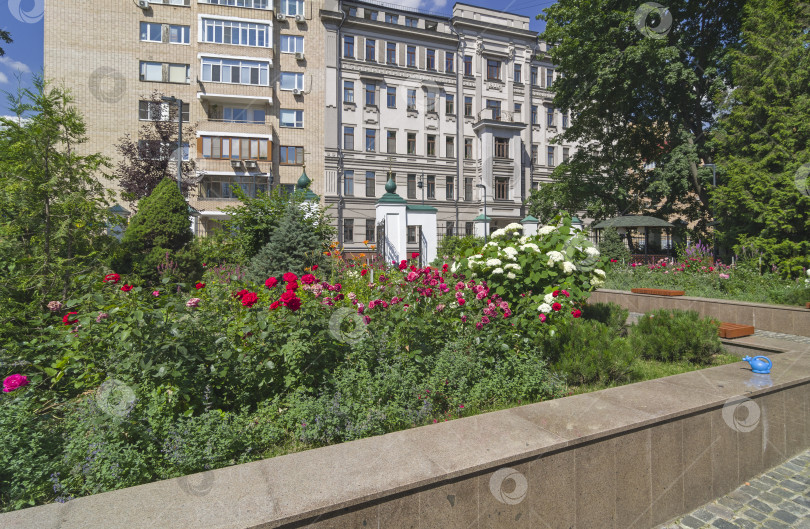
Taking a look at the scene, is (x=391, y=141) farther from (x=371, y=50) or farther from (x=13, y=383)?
(x=13, y=383)

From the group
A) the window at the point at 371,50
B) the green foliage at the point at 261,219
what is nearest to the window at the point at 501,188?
the window at the point at 371,50

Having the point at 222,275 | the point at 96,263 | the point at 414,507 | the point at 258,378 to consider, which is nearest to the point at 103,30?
the point at 222,275

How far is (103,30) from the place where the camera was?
1012 inches

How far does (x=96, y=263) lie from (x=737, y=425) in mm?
7192

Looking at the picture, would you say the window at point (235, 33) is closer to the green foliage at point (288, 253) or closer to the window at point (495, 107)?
the window at point (495, 107)

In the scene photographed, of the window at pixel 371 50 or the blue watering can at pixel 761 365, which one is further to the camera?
the window at pixel 371 50

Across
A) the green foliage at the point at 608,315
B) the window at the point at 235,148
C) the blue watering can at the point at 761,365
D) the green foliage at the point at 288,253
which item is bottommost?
the blue watering can at the point at 761,365

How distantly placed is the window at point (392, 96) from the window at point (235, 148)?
9.65 m

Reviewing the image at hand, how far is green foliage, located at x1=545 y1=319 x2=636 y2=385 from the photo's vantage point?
412 cm

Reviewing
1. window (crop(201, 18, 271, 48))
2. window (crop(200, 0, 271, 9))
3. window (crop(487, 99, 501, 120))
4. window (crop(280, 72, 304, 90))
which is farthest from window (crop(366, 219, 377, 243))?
window (crop(200, 0, 271, 9))

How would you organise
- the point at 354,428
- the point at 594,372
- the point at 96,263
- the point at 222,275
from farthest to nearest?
the point at 222,275
the point at 96,263
the point at 594,372
the point at 354,428

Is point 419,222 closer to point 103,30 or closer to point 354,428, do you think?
point 354,428

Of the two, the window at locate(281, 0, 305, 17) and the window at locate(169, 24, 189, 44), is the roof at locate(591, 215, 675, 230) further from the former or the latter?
the window at locate(169, 24, 189, 44)

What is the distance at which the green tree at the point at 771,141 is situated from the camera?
10.1 meters
